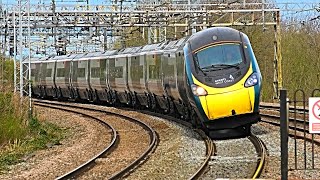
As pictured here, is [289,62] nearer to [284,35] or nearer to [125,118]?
[284,35]

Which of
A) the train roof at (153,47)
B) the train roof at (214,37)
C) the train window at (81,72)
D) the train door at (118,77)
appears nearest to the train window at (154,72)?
the train roof at (153,47)

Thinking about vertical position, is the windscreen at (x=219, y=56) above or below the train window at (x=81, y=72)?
above

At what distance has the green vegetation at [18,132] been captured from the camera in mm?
18203

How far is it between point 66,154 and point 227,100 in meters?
4.18

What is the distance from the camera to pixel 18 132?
2078 cm

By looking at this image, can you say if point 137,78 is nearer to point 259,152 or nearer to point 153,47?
point 153,47

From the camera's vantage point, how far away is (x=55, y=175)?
Answer: 546 inches

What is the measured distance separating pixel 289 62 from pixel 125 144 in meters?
29.5

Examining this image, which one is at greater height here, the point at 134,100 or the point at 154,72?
the point at 154,72

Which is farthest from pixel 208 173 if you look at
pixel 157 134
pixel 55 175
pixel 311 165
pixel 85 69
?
pixel 85 69

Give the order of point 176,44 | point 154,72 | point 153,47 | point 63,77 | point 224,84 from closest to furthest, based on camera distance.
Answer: point 224,84 → point 176,44 → point 154,72 → point 153,47 → point 63,77

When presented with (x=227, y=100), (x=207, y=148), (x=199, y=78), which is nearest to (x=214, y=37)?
(x=199, y=78)

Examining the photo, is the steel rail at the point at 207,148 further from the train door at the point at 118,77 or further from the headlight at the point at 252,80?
the train door at the point at 118,77

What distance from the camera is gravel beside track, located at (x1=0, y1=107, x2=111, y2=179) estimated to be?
14312 mm
